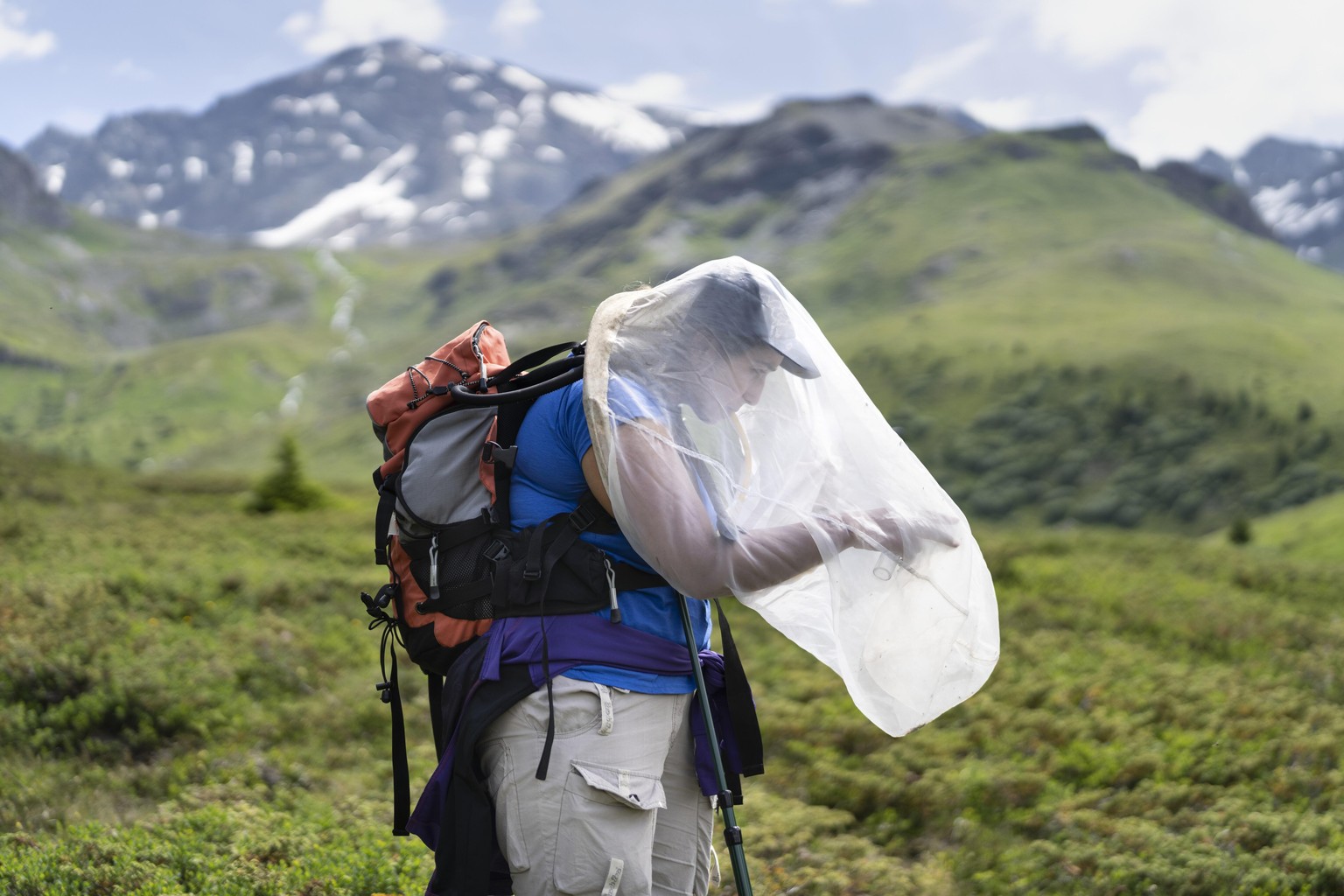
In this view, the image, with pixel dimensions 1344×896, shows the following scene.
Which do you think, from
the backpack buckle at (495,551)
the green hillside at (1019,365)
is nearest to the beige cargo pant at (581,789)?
the backpack buckle at (495,551)

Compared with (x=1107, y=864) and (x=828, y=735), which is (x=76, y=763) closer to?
(x=828, y=735)

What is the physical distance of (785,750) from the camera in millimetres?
9141

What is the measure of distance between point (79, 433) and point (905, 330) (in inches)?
4766

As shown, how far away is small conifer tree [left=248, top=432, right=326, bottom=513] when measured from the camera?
82.4 feet

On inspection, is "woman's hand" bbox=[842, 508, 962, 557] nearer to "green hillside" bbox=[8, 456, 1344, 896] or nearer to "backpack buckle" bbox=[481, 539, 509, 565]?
"backpack buckle" bbox=[481, 539, 509, 565]

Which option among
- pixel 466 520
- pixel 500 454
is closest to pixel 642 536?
pixel 500 454

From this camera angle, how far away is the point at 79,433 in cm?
15838

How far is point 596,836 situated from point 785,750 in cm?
632

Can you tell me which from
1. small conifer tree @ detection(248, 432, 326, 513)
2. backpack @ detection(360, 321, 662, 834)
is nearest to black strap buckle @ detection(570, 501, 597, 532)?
backpack @ detection(360, 321, 662, 834)

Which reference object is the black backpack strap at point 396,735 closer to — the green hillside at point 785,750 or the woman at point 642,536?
the woman at point 642,536

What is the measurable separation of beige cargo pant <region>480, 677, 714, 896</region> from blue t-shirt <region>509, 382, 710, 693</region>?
0.06m

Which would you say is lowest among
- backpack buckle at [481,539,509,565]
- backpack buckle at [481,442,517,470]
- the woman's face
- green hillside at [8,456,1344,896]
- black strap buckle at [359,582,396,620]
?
green hillside at [8,456,1344,896]

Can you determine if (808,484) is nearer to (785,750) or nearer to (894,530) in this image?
(894,530)

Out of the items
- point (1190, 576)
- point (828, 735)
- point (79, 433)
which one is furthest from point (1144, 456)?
point (79, 433)
